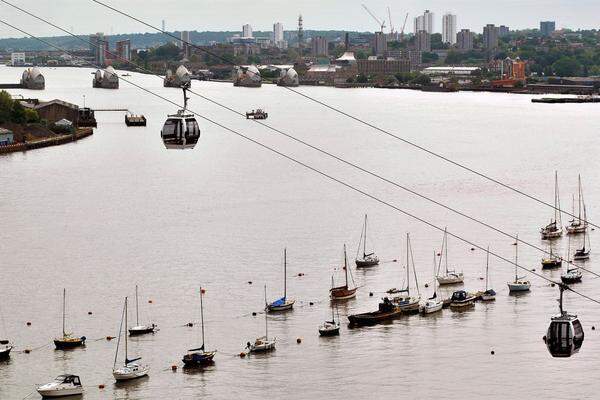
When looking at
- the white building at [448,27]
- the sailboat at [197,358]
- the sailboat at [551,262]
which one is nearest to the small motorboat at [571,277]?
the sailboat at [551,262]

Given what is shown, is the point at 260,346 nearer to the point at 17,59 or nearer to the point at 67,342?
the point at 67,342

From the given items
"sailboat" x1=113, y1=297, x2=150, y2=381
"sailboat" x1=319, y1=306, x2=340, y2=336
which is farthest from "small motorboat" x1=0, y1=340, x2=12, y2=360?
"sailboat" x1=319, y1=306, x2=340, y2=336

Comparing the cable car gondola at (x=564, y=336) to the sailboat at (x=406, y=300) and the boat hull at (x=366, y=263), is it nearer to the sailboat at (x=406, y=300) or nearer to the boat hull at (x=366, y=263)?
the sailboat at (x=406, y=300)

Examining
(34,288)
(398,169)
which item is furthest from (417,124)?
(34,288)

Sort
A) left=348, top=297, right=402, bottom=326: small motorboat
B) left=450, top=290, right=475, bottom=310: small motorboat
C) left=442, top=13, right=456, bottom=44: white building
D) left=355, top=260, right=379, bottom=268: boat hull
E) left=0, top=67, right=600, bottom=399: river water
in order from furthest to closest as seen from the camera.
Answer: left=442, top=13, right=456, bottom=44: white building, left=355, top=260, right=379, bottom=268: boat hull, left=450, top=290, right=475, bottom=310: small motorboat, left=348, top=297, right=402, bottom=326: small motorboat, left=0, top=67, right=600, bottom=399: river water

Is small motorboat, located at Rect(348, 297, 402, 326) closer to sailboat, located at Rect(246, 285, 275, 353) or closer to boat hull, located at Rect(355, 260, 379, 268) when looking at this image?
sailboat, located at Rect(246, 285, 275, 353)

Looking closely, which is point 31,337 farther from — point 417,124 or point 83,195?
point 417,124

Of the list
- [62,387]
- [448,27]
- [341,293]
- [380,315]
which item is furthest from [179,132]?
[448,27]
